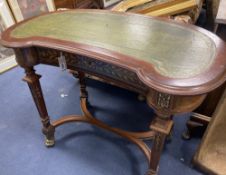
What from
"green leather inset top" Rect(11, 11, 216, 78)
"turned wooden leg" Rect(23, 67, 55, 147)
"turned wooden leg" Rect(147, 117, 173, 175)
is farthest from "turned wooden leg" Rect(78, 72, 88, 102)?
"turned wooden leg" Rect(147, 117, 173, 175)

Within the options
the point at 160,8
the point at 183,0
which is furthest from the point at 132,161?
the point at 183,0

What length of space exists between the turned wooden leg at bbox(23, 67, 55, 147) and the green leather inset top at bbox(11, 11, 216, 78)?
0.77ft

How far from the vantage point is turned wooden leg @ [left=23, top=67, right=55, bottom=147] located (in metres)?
1.18

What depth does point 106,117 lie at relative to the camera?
168 cm

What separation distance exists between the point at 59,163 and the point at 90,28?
2.90 ft

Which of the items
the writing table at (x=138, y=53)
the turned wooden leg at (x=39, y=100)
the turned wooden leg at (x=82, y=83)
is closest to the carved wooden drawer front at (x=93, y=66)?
the writing table at (x=138, y=53)

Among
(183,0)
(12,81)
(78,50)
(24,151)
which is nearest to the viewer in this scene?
(78,50)

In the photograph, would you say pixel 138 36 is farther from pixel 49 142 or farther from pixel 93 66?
pixel 49 142

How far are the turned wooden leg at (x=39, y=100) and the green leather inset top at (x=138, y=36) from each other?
0.23 metres

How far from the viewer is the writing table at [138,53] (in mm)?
712

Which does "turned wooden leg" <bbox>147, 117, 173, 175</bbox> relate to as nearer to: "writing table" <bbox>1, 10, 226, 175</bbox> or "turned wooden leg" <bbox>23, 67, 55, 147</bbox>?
"writing table" <bbox>1, 10, 226, 175</bbox>

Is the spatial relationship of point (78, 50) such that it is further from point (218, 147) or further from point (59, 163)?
point (218, 147)

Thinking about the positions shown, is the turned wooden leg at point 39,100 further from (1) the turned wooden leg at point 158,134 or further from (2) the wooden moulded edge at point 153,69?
(1) the turned wooden leg at point 158,134

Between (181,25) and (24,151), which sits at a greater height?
(181,25)
